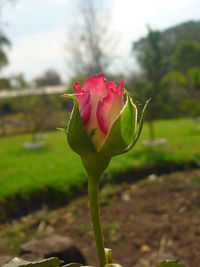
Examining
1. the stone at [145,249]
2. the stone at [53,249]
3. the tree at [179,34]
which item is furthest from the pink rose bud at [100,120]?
the tree at [179,34]

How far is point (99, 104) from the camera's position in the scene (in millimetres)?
507

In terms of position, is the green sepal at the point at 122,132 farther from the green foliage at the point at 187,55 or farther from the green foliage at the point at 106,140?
the green foliage at the point at 187,55

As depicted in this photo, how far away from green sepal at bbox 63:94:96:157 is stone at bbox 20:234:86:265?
1543 millimetres

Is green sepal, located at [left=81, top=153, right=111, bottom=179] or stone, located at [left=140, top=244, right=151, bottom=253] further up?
green sepal, located at [left=81, top=153, right=111, bottom=179]

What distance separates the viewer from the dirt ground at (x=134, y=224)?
121 inches

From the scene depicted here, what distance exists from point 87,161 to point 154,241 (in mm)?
2859

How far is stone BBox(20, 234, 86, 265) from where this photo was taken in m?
2.03

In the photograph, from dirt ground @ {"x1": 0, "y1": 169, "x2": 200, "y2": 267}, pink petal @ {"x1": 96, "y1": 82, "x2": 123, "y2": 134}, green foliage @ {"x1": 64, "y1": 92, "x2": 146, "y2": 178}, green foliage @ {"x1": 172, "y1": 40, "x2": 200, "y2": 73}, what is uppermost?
green foliage @ {"x1": 172, "y1": 40, "x2": 200, "y2": 73}

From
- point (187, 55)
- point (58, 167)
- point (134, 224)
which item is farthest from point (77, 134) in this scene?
point (187, 55)

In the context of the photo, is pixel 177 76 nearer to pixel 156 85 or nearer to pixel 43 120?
pixel 156 85

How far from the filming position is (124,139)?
516 millimetres

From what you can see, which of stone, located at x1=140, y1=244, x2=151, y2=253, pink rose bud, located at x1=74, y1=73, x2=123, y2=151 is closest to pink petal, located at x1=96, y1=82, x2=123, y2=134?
pink rose bud, located at x1=74, y1=73, x2=123, y2=151

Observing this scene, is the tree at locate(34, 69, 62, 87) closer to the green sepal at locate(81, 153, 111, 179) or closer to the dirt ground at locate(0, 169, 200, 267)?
the dirt ground at locate(0, 169, 200, 267)

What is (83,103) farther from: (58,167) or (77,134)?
(58,167)
